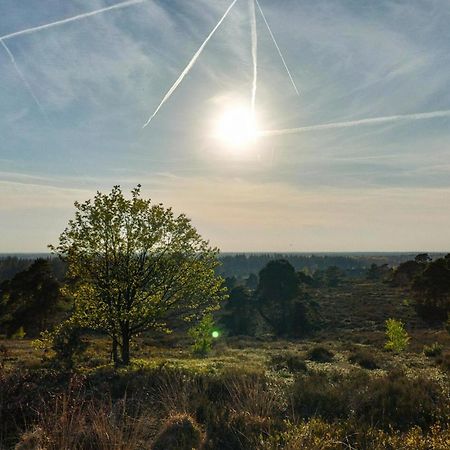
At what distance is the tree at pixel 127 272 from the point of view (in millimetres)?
19906

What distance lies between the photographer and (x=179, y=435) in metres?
8.67

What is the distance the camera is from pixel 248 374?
48.6 feet

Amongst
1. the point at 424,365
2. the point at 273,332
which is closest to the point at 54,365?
the point at 424,365

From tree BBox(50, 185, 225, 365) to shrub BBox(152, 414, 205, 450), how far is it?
10822 millimetres

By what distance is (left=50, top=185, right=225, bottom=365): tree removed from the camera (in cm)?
1991

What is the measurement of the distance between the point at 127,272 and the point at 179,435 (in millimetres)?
12441

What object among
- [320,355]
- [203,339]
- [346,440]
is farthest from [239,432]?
[203,339]

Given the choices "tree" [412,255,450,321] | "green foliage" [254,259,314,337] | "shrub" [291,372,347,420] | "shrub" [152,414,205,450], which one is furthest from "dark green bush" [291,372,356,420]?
"green foliage" [254,259,314,337]

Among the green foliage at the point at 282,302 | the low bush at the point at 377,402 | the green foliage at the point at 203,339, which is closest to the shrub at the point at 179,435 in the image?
the low bush at the point at 377,402

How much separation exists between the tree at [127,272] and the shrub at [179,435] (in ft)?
35.5

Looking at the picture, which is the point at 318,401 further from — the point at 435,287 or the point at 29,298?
the point at 29,298

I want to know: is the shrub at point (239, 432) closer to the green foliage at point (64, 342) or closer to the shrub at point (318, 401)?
the shrub at point (318, 401)

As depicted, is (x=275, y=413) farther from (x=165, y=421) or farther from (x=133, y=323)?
(x=133, y=323)

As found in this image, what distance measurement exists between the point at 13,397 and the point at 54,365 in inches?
339
